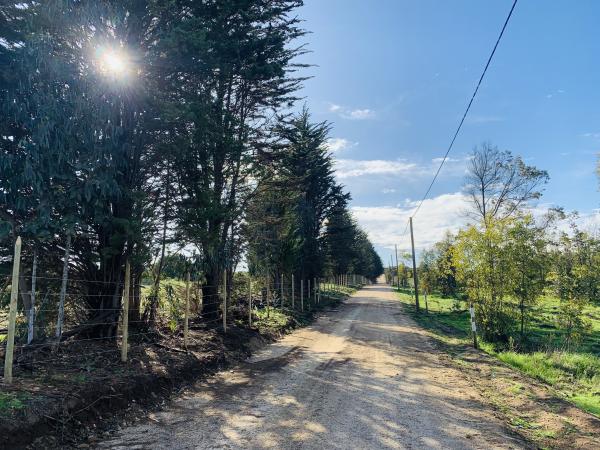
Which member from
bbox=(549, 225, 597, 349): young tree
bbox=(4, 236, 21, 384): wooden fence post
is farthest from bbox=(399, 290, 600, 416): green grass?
bbox=(4, 236, 21, 384): wooden fence post

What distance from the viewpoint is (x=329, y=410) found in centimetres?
595

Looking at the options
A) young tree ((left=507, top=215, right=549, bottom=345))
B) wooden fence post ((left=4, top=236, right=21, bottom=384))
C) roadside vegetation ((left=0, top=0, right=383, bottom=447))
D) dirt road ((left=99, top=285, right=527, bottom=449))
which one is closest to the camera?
dirt road ((left=99, top=285, right=527, bottom=449))

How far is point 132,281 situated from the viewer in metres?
9.48

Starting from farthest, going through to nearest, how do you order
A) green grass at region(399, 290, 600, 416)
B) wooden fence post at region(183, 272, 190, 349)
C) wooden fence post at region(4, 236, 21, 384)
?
wooden fence post at region(183, 272, 190, 349)
green grass at region(399, 290, 600, 416)
wooden fence post at region(4, 236, 21, 384)

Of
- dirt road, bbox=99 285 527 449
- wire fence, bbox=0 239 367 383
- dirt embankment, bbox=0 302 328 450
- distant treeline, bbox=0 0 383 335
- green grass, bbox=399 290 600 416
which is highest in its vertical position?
distant treeline, bbox=0 0 383 335

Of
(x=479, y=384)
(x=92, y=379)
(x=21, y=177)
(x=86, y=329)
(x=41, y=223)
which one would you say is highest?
(x=21, y=177)

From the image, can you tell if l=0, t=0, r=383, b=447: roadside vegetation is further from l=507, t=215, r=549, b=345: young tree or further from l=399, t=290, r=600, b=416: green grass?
l=507, t=215, r=549, b=345: young tree

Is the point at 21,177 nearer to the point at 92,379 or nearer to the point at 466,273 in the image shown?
the point at 92,379

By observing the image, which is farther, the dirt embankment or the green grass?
the green grass

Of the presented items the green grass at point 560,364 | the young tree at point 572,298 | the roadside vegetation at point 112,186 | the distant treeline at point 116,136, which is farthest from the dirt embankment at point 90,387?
the young tree at point 572,298

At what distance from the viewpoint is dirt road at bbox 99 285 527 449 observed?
15.8 feet

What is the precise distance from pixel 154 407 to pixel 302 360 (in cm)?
451

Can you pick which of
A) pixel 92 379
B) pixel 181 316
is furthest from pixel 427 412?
pixel 181 316

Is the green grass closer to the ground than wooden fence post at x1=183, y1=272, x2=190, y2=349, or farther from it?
closer to the ground
